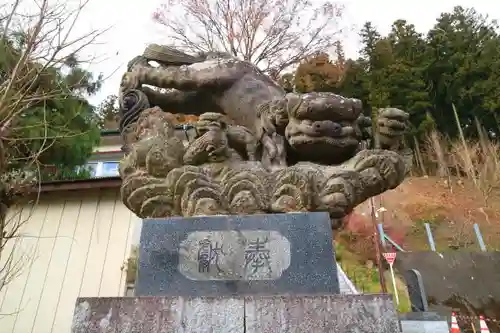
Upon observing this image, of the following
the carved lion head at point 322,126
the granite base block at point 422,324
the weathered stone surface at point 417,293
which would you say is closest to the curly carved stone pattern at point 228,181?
the carved lion head at point 322,126

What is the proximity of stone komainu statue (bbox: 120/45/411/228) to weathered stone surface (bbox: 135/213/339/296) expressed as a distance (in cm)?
15

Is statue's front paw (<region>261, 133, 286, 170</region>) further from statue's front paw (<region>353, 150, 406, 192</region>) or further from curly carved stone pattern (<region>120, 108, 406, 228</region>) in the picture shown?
statue's front paw (<region>353, 150, 406, 192</region>)

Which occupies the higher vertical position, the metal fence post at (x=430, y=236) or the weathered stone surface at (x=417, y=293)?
the metal fence post at (x=430, y=236)

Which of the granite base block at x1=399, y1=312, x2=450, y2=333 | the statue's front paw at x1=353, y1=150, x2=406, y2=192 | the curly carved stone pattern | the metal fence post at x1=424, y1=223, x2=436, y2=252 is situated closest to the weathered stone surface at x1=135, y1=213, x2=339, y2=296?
the curly carved stone pattern

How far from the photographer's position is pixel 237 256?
229cm

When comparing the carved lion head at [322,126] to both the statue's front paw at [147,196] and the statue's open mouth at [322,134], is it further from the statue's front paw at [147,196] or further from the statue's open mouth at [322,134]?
the statue's front paw at [147,196]

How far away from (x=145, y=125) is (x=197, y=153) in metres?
0.49

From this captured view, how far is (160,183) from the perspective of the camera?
267 cm

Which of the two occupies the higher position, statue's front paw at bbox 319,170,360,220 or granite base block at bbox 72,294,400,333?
statue's front paw at bbox 319,170,360,220

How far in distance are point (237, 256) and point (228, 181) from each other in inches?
19.1

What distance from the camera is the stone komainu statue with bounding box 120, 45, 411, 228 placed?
2547mm

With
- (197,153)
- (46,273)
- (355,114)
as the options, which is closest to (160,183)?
(197,153)

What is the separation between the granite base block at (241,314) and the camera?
73.7 inches

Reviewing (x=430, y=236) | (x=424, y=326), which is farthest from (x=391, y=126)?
(x=430, y=236)
